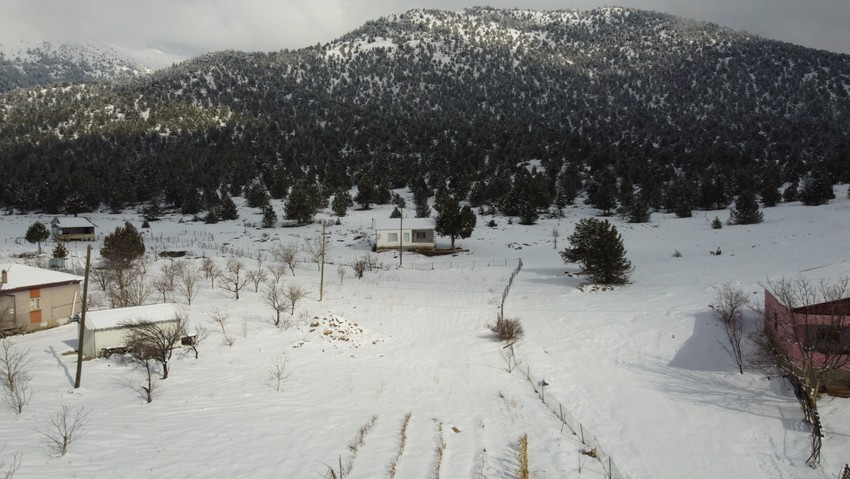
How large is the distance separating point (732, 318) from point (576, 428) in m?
12.4

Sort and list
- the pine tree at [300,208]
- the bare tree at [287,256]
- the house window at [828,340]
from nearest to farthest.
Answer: the house window at [828,340] < the bare tree at [287,256] < the pine tree at [300,208]

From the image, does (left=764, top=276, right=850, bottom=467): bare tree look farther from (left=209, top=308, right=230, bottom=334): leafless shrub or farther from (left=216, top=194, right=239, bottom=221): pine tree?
(left=216, top=194, right=239, bottom=221): pine tree

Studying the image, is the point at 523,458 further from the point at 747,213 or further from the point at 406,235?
the point at 747,213

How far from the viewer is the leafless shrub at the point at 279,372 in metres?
21.2

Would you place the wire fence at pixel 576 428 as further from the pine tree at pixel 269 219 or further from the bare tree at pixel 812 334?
the pine tree at pixel 269 219

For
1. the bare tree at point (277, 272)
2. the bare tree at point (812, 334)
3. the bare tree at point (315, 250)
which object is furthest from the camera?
the bare tree at point (315, 250)

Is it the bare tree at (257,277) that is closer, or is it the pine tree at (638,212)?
the bare tree at (257,277)

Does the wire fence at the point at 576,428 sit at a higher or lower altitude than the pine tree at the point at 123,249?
lower

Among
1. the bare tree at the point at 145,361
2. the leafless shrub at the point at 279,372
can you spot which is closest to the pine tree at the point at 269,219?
the bare tree at the point at 145,361

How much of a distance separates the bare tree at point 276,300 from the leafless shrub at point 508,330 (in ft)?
44.2

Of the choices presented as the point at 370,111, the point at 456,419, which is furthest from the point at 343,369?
the point at 370,111

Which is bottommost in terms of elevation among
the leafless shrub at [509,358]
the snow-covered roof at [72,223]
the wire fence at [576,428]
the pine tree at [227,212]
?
the wire fence at [576,428]

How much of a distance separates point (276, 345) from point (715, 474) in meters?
21.4

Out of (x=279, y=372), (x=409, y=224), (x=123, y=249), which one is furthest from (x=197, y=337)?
(x=409, y=224)
